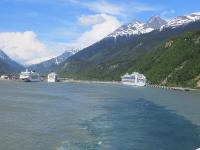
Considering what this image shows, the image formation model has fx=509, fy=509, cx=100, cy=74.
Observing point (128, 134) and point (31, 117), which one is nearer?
point (128, 134)

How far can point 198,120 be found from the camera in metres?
99.0

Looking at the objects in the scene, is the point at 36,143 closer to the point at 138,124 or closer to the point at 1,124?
the point at 1,124

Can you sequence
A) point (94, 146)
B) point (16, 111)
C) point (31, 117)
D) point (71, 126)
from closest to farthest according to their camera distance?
point (94, 146), point (71, 126), point (31, 117), point (16, 111)

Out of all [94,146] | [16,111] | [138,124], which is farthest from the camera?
[16,111]

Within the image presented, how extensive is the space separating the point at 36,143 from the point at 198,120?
140ft

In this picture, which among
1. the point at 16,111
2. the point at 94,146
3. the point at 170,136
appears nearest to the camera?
the point at 94,146

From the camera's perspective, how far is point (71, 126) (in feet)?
275

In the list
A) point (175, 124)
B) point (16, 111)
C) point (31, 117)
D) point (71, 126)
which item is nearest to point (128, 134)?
point (71, 126)

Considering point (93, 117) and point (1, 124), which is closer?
point (1, 124)

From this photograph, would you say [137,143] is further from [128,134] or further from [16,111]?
[16,111]

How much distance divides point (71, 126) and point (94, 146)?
60.5 ft

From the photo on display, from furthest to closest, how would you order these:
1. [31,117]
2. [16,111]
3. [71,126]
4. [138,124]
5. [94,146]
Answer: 1. [16,111]
2. [31,117]
3. [138,124]
4. [71,126]
5. [94,146]

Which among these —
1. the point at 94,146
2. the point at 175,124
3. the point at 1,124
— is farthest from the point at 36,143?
the point at 175,124

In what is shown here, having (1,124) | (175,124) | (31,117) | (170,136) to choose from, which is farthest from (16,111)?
(170,136)
